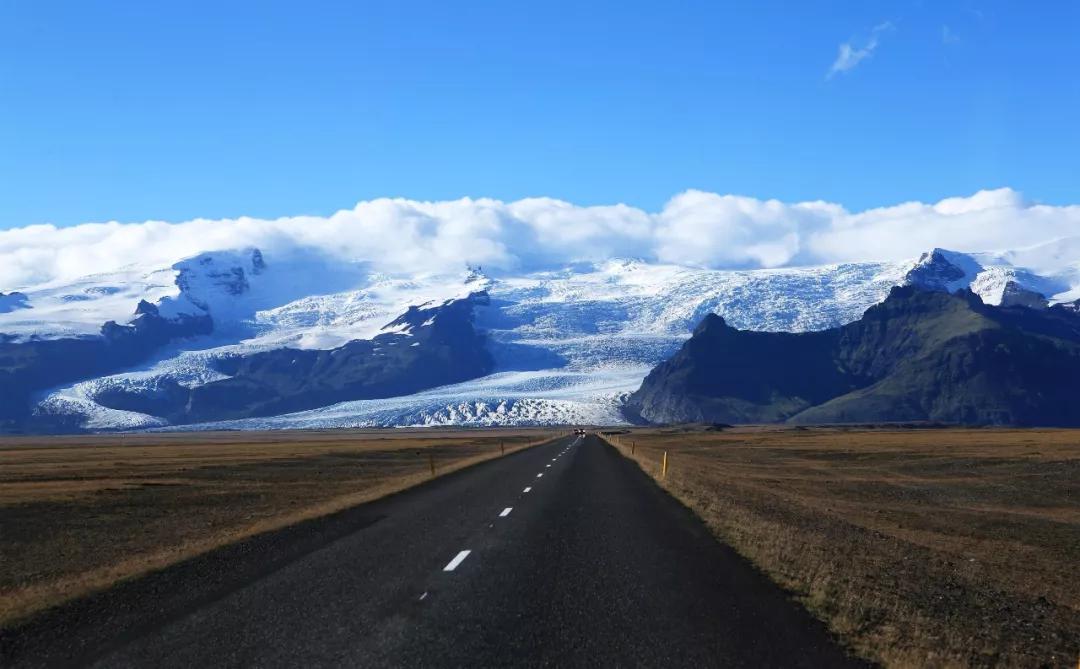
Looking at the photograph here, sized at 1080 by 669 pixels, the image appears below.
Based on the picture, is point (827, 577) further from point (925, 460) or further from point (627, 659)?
point (925, 460)

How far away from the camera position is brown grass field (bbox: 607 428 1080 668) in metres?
11.9

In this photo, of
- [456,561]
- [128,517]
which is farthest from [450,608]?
[128,517]

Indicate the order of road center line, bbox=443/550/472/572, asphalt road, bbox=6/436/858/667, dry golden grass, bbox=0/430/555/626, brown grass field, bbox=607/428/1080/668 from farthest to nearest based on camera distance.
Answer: dry golden grass, bbox=0/430/555/626 → road center line, bbox=443/550/472/572 → brown grass field, bbox=607/428/1080/668 → asphalt road, bbox=6/436/858/667

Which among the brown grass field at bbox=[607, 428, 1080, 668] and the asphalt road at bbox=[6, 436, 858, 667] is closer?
the asphalt road at bbox=[6, 436, 858, 667]

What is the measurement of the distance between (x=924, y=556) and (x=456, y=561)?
10.1 metres

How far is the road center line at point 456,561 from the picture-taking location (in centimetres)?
1666

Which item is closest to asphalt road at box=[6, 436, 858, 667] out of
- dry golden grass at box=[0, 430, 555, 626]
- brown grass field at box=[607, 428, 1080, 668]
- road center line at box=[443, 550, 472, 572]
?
road center line at box=[443, 550, 472, 572]

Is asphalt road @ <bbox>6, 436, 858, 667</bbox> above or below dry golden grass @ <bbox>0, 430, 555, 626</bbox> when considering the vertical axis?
above

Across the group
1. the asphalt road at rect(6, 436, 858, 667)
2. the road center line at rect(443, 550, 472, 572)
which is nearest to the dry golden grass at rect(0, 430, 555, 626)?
the asphalt road at rect(6, 436, 858, 667)

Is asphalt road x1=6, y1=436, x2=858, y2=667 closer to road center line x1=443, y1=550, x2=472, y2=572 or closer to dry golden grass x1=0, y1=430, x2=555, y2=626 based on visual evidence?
road center line x1=443, y1=550, x2=472, y2=572

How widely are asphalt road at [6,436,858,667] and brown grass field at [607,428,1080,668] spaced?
2.60ft

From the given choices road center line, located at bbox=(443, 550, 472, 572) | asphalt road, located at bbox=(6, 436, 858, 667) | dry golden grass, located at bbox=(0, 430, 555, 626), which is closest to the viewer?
asphalt road, located at bbox=(6, 436, 858, 667)

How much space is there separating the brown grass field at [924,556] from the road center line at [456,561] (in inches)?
204

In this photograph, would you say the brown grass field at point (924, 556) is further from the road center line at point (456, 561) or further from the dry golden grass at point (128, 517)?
the dry golden grass at point (128, 517)
